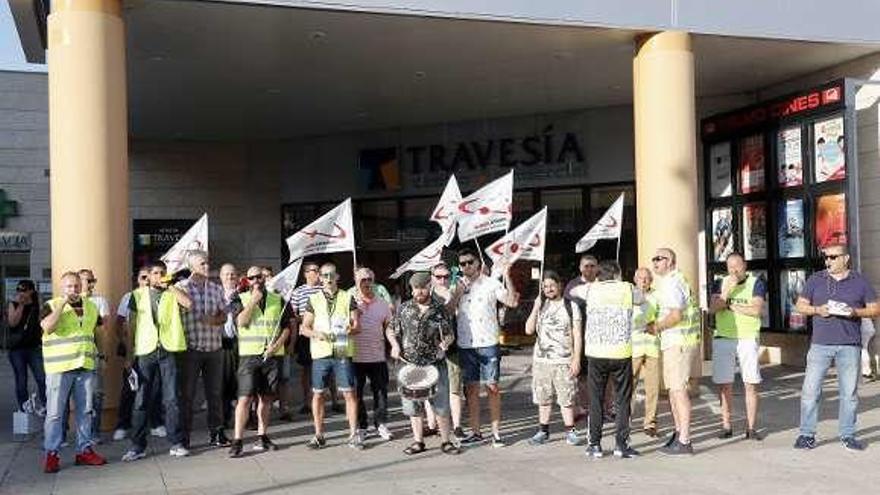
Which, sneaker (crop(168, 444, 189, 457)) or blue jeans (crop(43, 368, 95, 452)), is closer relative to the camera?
blue jeans (crop(43, 368, 95, 452))

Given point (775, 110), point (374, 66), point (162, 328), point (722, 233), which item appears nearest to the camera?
point (162, 328)

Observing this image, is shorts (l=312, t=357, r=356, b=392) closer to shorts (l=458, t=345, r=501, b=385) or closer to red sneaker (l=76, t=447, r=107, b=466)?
shorts (l=458, t=345, r=501, b=385)

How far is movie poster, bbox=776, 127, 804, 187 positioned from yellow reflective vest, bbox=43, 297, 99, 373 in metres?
10.9

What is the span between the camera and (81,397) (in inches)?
327

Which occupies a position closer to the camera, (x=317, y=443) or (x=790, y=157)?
(x=317, y=443)

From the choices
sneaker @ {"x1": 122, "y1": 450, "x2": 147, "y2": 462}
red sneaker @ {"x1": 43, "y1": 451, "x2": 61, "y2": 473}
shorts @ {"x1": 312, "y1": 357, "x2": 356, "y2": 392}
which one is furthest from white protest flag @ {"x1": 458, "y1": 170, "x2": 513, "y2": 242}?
red sneaker @ {"x1": 43, "y1": 451, "x2": 61, "y2": 473}

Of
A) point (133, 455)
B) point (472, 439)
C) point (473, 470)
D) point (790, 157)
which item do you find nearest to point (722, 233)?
point (790, 157)

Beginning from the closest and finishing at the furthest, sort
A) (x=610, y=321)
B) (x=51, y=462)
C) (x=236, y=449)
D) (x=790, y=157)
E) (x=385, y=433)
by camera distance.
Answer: (x=51, y=462) < (x=610, y=321) < (x=236, y=449) < (x=385, y=433) < (x=790, y=157)

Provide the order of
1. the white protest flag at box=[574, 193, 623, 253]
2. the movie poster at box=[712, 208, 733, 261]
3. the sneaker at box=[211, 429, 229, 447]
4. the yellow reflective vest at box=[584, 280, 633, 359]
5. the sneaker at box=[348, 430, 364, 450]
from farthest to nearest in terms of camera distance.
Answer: the movie poster at box=[712, 208, 733, 261]
the white protest flag at box=[574, 193, 623, 253]
the sneaker at box=[211, 429, 229, 447]
the sneaker at box=[348, 430, 364, 450]
the yellow reflective vest at box=[584, 280, 633, 359]

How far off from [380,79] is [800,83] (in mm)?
7123

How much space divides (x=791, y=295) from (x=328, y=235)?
27.3 ft

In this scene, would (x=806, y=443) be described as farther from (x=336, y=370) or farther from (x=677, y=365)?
(x=336, y=370)

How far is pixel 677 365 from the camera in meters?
8.55

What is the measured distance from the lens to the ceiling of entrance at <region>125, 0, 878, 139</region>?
1261cm
